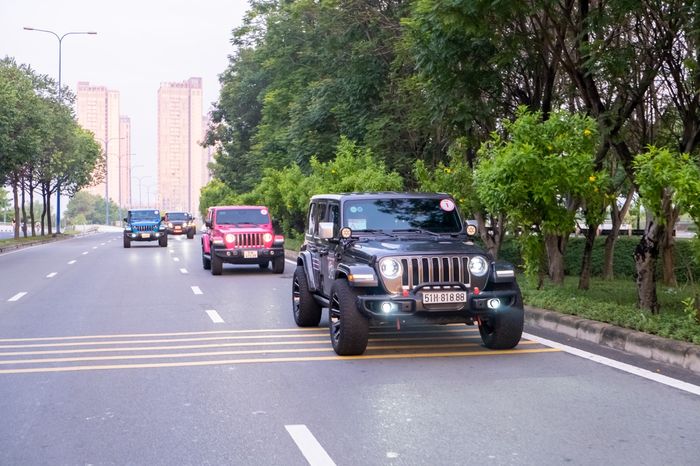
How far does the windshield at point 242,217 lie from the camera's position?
2331 cm

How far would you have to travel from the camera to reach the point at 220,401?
7.11m

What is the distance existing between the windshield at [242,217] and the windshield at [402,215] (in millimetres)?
12917

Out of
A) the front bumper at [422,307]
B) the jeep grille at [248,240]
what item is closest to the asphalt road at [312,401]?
the front bumper at [422,307]

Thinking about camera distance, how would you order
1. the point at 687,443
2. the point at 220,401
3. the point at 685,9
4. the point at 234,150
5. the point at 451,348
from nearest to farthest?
the point at 687,443 → the point at 220,401 → the point at 451,348 → the point at 685,9 → the point at 234,150

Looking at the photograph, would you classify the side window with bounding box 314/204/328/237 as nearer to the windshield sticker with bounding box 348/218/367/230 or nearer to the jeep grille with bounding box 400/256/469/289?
the windshield sticker with bounding box 348/218/367/230

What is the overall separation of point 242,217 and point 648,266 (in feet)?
45.9

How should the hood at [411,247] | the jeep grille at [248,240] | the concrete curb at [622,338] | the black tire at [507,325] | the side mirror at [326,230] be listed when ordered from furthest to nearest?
the jeep grille at [248,240] → the side mirror at [326,230] → the black tire at [507,325] → the hood at [411,247] → the concrete curb at [622,338]

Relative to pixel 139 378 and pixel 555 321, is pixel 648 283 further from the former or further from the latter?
pixel 139 378

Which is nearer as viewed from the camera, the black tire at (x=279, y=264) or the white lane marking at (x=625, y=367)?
the white lane marking at (x=625, y=367)

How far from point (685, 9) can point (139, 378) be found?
30.0 ft

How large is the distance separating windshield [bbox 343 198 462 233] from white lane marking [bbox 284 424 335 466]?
457 cm

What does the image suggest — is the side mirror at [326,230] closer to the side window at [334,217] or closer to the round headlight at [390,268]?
the side window at [334,217]

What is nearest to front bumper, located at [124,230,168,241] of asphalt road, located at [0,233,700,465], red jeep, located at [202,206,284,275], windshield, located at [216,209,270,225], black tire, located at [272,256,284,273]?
red jeep, located at [202,206,284,275]

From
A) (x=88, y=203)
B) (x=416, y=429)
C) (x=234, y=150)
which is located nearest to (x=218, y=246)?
(x=416, y=429)
